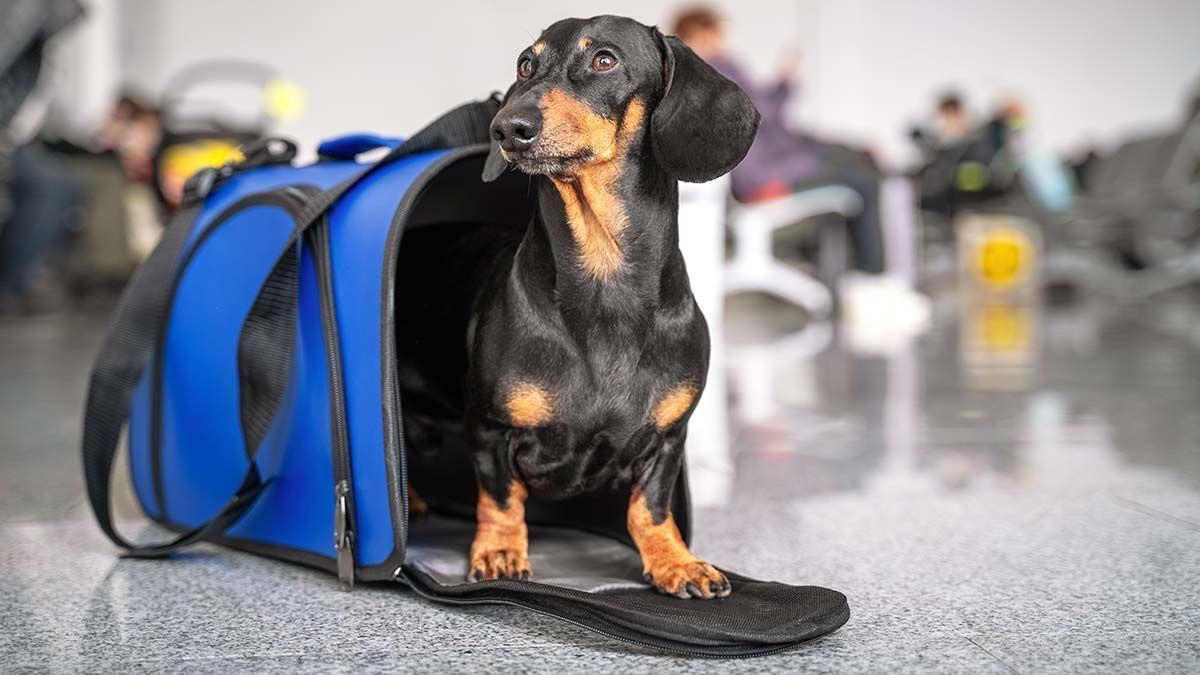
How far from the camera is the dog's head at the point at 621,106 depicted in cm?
137

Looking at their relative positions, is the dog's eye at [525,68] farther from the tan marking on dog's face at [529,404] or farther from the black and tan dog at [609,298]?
the tan marking on dog's face at [529,404]

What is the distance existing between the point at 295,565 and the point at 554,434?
19.0 inches

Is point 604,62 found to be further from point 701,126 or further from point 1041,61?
point 1041,61

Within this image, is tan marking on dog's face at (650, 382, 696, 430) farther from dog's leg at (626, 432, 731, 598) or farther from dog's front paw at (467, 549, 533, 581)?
dog's front paw at (467, 549, 533, 581)

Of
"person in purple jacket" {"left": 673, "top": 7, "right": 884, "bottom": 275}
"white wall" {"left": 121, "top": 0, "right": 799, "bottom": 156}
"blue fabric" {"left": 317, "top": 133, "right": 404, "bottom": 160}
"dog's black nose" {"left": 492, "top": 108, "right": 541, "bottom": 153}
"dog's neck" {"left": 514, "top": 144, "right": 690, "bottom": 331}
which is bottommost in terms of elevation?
"dog's neck" {"left": 514, "top": 144, "right": 690, "bottom": 331}

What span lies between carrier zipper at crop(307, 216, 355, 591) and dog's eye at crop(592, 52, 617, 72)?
0.47 metres

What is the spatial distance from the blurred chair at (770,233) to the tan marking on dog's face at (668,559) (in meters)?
4.90

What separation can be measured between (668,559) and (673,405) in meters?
0.20

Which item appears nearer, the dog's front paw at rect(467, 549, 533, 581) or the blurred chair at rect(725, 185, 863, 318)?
the dog's front paw at rect(467, 549, 533, 581)

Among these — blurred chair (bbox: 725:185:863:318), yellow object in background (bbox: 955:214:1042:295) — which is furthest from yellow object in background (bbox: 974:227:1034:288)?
blurred chair (bbox: 725:185:863:318)

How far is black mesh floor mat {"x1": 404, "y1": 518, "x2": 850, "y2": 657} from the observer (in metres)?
1.25

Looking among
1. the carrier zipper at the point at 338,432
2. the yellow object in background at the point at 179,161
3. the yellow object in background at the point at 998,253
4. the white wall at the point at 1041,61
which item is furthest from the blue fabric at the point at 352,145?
the white wall at the point at 1041,61

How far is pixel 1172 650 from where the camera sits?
1256mm

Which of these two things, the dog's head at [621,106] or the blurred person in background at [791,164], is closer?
the dog's head at [621,106]
